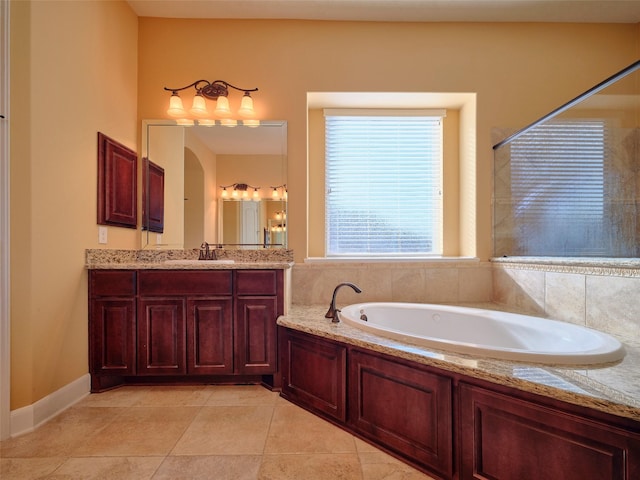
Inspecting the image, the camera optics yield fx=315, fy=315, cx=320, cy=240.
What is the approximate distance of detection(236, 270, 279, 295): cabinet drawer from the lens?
2168 mm

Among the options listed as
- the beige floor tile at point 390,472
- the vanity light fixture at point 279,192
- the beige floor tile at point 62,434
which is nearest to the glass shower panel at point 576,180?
the beige floor tile at point 390,472

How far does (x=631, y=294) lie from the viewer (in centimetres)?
165

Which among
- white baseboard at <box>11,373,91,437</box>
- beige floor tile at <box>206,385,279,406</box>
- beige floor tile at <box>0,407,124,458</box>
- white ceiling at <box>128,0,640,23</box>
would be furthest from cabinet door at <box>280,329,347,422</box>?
white ceiling at <box>128,0,640,23</box>

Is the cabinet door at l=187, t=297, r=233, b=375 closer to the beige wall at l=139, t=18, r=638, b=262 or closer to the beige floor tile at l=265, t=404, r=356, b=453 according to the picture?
the beige floor tile at l=265, t=404, r=356, b=453

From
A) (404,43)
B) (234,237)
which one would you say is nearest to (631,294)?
(404,43)

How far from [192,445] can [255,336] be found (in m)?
0.72

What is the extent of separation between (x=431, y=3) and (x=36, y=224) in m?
3.12

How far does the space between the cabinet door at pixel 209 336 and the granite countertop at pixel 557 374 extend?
973 mm

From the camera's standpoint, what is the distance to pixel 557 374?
1.15 m

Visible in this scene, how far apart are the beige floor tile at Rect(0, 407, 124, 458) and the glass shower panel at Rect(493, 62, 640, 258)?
10.1 ft

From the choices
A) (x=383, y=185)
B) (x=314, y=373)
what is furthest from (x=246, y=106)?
(x=314, y=373)

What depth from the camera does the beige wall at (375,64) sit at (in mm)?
2686

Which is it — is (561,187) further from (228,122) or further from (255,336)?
(228,122)

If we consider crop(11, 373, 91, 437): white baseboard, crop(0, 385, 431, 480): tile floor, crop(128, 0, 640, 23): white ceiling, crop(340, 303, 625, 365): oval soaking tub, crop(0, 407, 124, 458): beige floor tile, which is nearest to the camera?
crop(340, 303, 625, 365): oval soaking tub
